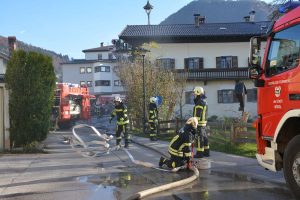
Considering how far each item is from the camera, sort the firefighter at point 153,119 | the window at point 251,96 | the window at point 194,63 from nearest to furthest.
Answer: the firefighter at point 153,119 < the window at point 251,96 < the window at point 194,63

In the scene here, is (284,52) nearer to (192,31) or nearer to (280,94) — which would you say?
(280,94)

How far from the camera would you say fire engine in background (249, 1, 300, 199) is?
7.14 meters

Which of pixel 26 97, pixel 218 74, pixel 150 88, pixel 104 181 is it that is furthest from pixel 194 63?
pixel 104 181

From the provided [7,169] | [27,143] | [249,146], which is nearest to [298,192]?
[7,169]

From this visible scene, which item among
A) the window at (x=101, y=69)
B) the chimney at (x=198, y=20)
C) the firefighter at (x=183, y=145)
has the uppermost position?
the chimney at (x=198, y=20)

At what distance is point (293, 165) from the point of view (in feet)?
23.6

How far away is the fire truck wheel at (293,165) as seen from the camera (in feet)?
23.2

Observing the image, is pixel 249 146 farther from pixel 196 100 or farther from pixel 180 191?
pixel 180 191

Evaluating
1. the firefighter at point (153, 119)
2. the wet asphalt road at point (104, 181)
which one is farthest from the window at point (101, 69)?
the wet asphalt road at point (104, 181)

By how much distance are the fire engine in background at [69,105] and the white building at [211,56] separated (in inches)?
296

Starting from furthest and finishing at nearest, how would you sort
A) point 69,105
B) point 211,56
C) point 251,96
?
point 211,56 → point 251,96 → point 69,105

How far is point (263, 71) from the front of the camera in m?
8.20

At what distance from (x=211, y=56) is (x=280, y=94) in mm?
33703

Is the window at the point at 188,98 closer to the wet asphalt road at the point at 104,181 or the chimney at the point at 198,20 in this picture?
the chimney at the point at 198,20
